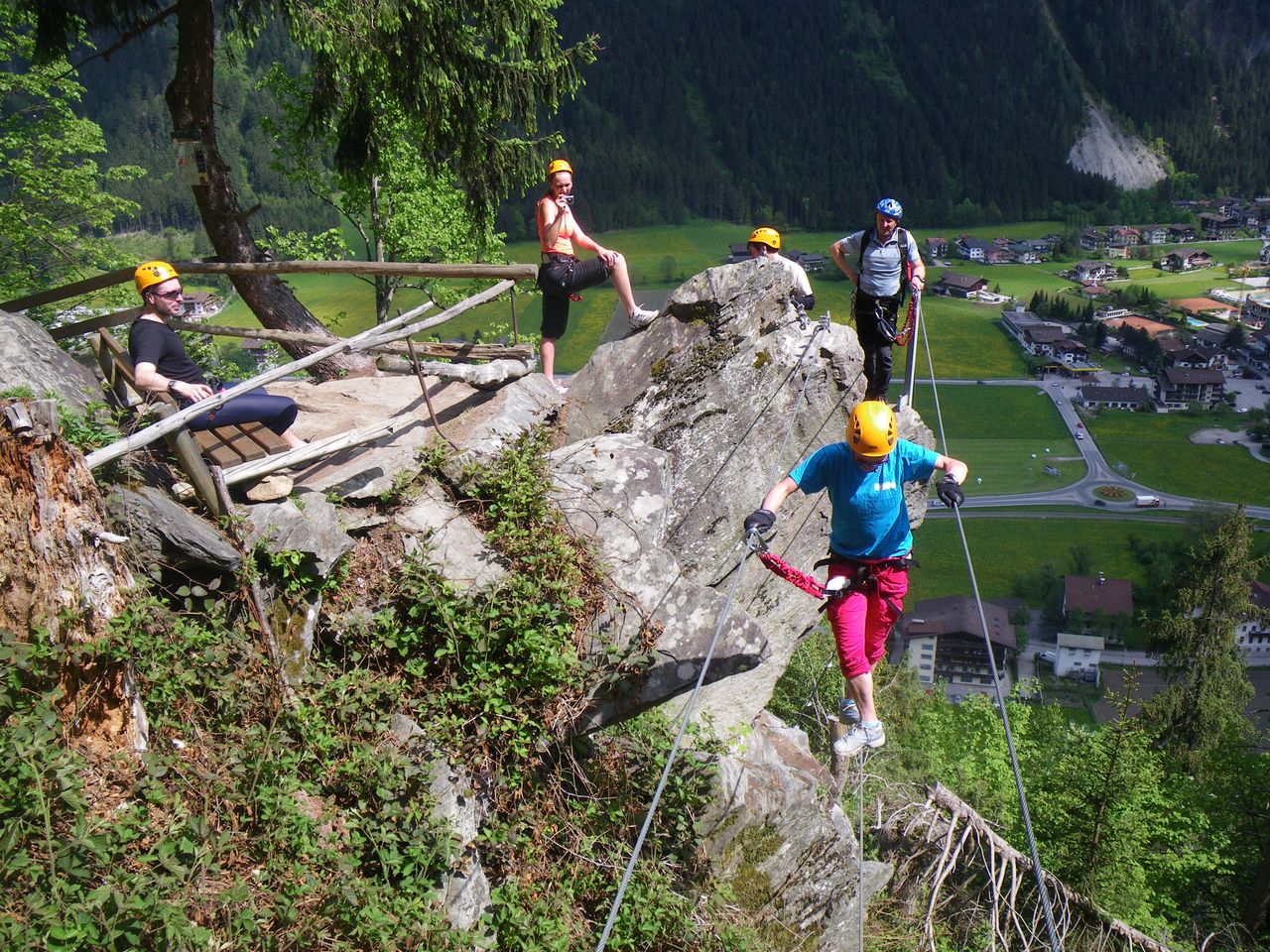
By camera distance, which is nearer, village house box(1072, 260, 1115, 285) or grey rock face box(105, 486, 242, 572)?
grey rock face box(105, 486, 242, 572)

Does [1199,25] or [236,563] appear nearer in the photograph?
[236,563]

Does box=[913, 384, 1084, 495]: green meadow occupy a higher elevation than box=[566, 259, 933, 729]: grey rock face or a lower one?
lower

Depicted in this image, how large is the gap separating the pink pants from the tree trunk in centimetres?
601

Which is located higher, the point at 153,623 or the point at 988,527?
the point at 153,623

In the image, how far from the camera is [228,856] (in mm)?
5344

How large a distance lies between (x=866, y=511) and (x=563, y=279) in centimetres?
494

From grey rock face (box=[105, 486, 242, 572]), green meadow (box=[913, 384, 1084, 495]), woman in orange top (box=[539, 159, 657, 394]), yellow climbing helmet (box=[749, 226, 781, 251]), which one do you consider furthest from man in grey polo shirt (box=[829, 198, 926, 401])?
green meadow (box=[913, 384, 1084, 495])

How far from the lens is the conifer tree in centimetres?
2766

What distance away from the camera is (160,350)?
6.79m

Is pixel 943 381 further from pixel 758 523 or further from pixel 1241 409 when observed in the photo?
pixel 758 523

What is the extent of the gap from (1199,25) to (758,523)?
239 m

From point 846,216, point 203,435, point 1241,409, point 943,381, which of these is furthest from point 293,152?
point 846,216

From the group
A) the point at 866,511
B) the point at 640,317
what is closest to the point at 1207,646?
the point at 640,317

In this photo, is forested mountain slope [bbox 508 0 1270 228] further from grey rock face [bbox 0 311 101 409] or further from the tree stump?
the tree stump
